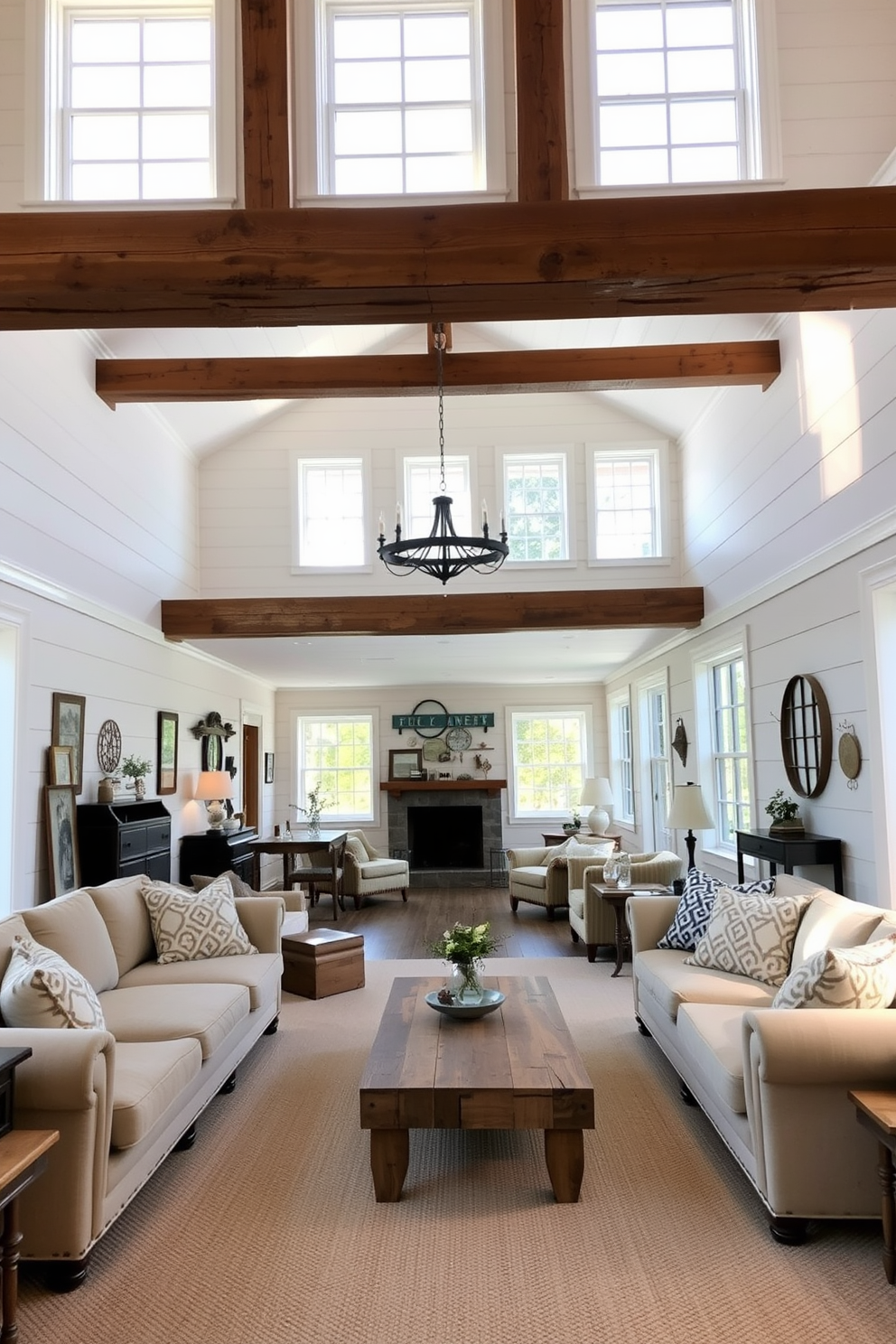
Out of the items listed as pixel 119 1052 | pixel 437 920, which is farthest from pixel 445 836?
pixel 119 1052

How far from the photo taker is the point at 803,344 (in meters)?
4.96

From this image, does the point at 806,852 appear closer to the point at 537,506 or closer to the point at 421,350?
the point at 537,506

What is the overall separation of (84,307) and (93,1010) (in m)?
2.34

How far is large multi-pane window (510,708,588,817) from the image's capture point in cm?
1186

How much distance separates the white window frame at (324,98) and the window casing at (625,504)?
11.9 feet

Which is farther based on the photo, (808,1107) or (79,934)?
(79,934)

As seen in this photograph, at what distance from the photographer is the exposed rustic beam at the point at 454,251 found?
112 inches

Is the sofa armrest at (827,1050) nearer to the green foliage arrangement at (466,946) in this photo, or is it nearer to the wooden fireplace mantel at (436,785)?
the green foliage arrangement at (466,946)

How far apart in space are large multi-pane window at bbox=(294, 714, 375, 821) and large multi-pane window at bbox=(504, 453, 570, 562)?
15.8 feet

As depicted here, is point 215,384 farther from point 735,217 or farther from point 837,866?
point 837,866

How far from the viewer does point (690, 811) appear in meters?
5.93

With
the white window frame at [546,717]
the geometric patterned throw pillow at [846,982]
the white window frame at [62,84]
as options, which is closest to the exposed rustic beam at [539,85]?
the white window frame at [62,84]

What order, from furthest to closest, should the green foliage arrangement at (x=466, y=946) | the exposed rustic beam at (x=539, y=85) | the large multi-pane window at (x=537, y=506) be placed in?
the large multi-pane window at (x=537, y=506)
the green foliage arrangement at (x=466, y=946)
the exposed rustic beam at (x=539, y=85)

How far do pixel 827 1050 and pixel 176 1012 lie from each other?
2.42 meters
